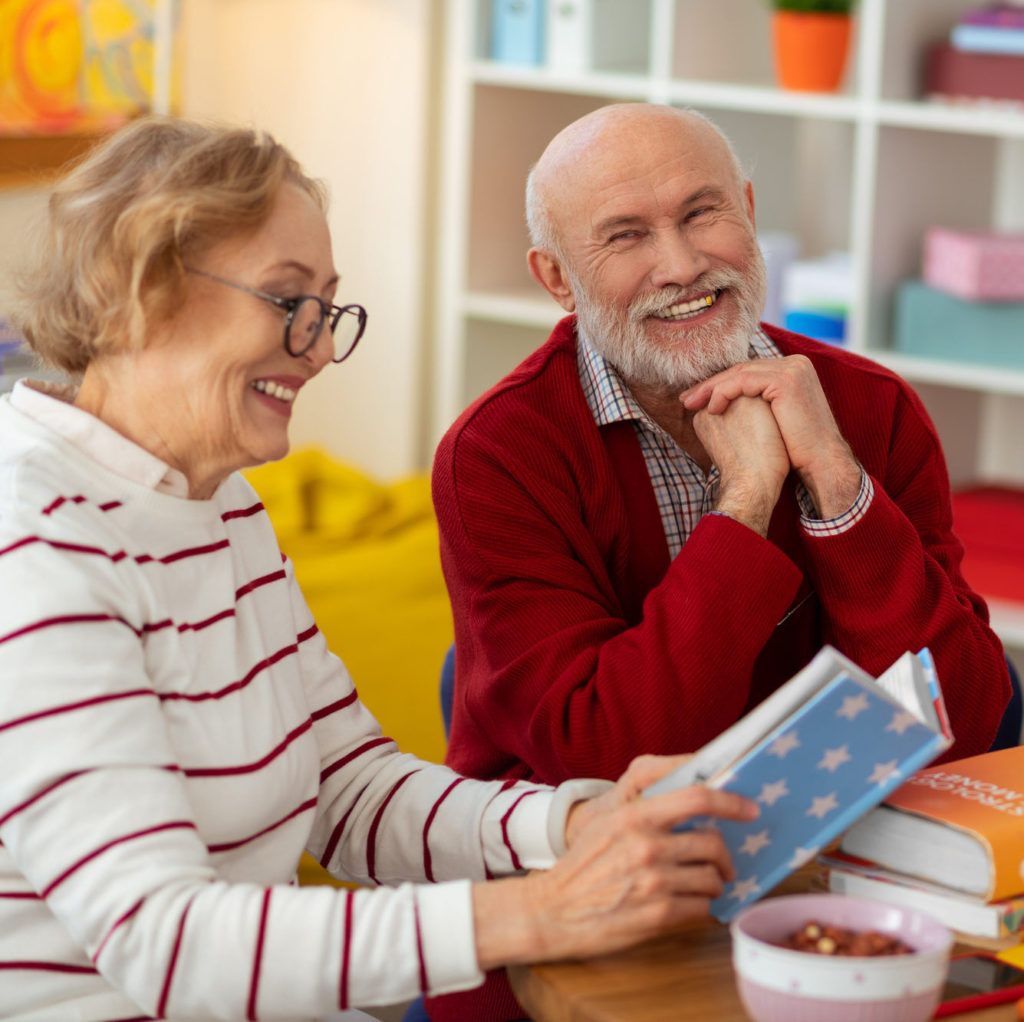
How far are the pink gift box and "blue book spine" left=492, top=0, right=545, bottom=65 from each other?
969mm

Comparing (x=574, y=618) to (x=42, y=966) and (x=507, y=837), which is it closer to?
(x=507, y=837)

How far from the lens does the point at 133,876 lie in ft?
3.45

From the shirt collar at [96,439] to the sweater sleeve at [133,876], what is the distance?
94 mm

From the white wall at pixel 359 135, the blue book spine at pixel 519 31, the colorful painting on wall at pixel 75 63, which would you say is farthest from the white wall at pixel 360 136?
the blue book spine at pixel 519 31

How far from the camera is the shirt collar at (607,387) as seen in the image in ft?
5.35

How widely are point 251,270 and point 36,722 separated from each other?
38cm

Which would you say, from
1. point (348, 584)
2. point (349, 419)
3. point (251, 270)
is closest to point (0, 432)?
point (251, 270)

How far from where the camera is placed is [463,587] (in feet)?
5.17

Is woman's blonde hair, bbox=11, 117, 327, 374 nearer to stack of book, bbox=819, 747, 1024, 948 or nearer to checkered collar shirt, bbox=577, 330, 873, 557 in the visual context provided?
checkered collar shirt, bbox=577, 330, 873, 557

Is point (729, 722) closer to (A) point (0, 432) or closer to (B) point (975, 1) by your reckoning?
(A) point (0, 432)

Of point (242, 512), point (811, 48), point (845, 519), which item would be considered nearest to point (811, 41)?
point (811, 48)

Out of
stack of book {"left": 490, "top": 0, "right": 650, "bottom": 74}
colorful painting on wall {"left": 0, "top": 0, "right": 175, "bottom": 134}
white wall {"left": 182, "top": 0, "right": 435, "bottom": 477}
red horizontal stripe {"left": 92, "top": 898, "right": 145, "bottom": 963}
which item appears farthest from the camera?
white wall {"left": 182, "top": 0, "right": 435, "bottom": 477}

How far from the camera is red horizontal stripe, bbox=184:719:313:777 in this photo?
1.19 m

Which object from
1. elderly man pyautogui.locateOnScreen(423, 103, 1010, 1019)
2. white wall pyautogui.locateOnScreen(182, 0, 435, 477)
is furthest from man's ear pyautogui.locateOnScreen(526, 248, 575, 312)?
white wall pyautogui.locateOnScreen(182, 0, 435, 477)
